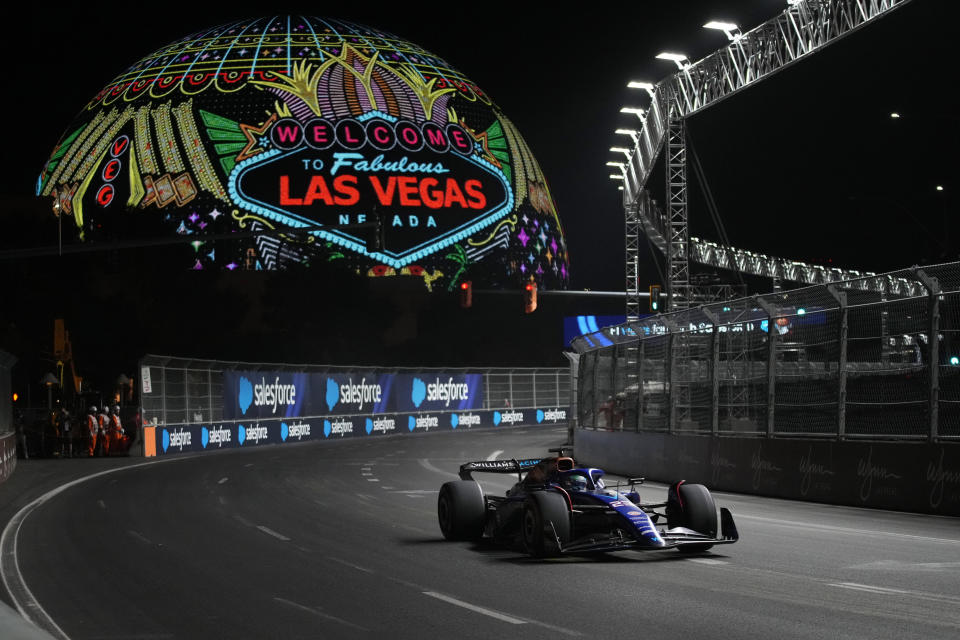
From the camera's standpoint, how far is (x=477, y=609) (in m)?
9.76

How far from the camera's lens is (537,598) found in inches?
402

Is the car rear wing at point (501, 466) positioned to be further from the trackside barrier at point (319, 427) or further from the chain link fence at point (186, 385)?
the trackside barrier at point (319, 427)

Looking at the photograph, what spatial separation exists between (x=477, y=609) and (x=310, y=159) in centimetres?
7991

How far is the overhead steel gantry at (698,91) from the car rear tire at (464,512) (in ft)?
21.5

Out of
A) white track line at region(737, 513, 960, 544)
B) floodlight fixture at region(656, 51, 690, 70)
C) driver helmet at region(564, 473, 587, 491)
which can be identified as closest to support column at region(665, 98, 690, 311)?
floodlight fixture at region(656, 51, 690, 70)

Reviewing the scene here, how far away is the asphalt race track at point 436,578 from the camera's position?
9.04 meters

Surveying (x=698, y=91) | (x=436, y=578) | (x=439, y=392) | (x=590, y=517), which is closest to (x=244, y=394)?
(x=439, y=392)

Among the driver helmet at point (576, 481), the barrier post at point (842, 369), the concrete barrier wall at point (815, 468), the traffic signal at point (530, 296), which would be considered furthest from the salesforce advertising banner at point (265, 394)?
the driver helmet at point (576, 481)

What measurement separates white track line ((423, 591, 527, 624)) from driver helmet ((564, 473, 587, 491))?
2.70 metres

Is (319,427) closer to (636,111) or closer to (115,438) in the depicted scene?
(115,438)

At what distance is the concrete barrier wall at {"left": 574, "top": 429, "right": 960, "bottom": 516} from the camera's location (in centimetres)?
1689

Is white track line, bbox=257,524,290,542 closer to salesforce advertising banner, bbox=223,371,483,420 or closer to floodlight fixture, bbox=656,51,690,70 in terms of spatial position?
floodlight fixture, bbox=656,51,690,70

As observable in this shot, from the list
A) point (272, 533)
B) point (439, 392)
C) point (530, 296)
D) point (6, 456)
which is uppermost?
point (530, 296)

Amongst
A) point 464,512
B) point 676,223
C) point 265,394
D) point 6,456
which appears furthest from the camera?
point 265,394
